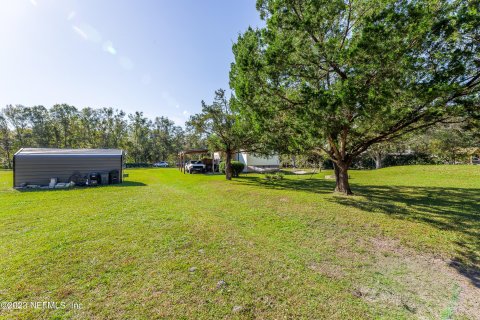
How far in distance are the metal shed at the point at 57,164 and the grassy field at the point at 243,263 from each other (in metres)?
8.64

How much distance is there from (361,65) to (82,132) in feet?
195

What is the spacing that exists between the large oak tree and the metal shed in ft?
38.9

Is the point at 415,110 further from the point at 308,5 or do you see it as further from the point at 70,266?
the point at 70,266

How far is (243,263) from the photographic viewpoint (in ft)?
11.4

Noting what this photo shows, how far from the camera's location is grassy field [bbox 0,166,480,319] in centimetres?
247

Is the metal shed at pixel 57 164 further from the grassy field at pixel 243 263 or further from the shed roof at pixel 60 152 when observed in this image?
the grassy field at pixel 243 263

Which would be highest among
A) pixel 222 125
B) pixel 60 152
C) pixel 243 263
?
pixel 222 125

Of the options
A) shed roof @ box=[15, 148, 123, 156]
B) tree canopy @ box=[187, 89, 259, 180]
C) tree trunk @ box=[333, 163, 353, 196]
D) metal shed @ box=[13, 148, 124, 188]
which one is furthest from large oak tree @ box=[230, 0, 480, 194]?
shed roof @ box=[15, 148, 123, 156]

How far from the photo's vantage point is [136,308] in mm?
2414

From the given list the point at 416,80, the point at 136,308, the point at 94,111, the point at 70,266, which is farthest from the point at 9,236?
the point at 94,111

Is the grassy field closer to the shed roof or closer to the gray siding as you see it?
the gray siding

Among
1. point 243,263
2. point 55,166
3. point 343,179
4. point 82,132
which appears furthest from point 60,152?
point 82,132

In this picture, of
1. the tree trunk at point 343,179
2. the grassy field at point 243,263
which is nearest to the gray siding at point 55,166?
the grassy field at point 243,263

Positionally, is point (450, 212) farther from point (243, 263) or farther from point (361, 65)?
point (243, 263)
